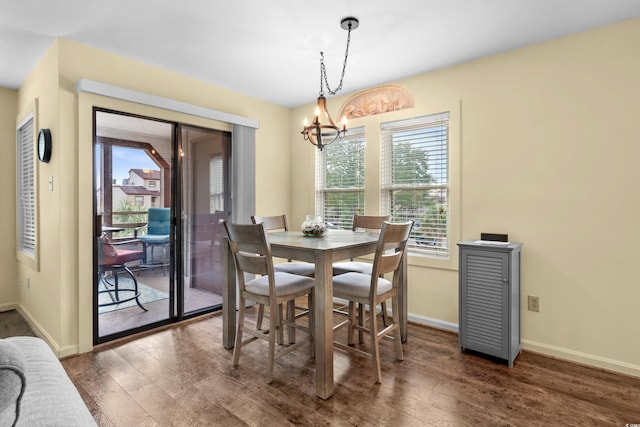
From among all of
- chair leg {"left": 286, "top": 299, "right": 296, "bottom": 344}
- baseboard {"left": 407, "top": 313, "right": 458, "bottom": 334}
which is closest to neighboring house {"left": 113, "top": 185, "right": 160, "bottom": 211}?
chair leg {"left": 286, "top": 299, "right": 296, "bottom": 344}

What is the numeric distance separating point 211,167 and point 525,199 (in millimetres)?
2995

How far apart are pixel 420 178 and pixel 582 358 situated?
75.1 inches

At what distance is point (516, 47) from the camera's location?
2709mm

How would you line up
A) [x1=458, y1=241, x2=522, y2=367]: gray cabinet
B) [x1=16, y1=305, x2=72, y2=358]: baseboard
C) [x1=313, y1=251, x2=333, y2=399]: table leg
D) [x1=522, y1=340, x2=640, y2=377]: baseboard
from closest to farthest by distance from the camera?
[x1=313, y1=251, x2=333, y2=399]: table leg, [x1=522, y1=340, x2=640, y2=377]: baseboard, [x1=458, y1=241, x2=522, y2=367]: gray cabinet, [x1=16, y1=305, x2=72, y2=358]: baseboard

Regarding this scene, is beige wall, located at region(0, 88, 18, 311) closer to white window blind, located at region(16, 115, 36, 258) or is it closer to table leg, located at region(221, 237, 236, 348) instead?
white window blind, located at region(16, 115, 36, 258)

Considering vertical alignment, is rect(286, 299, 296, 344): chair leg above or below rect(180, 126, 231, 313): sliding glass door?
below

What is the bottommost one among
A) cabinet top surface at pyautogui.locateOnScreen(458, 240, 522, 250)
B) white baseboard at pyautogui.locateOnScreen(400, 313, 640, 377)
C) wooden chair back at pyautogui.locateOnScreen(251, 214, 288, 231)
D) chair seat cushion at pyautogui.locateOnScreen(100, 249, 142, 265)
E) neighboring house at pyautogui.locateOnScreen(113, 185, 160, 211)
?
white baseboard at pyautogui.locateOnScreen(400, 313, 640, 377)

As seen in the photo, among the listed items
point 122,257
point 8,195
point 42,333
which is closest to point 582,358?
point 122,257

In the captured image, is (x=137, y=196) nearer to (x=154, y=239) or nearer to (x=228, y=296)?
(x=154, y=239)

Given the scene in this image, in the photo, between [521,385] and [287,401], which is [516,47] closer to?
[521,385]

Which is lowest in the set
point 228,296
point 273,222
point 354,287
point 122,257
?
point 228,296

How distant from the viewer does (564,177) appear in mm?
2535

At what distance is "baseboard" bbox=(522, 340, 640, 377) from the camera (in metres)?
2.30

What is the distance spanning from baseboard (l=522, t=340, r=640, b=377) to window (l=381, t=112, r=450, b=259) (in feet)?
3.18
